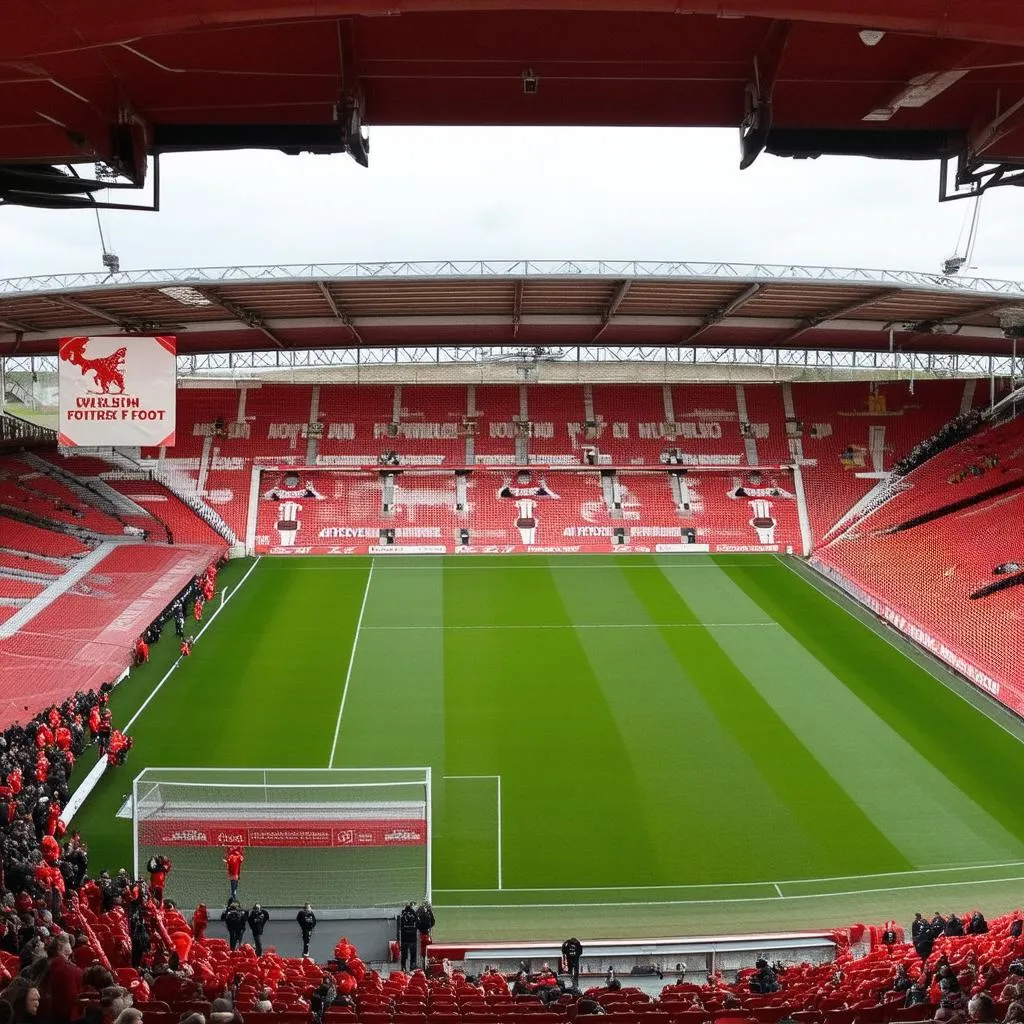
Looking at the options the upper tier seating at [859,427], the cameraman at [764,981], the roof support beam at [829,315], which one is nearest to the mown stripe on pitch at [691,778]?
the cameraman at [764,981]

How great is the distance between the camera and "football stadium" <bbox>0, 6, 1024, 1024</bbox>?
5.49m

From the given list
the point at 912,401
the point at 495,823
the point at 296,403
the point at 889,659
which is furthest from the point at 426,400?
the point at 495,823

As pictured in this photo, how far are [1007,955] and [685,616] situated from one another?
18.6 m

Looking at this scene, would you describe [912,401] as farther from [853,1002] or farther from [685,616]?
[853,1002]

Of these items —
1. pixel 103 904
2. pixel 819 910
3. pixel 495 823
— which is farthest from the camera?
pixel 495 823

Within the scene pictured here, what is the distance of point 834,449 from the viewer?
38188 millimetres

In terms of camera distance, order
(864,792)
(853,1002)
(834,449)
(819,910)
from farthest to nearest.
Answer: (834,449) < (864,792) < (819,910) < (853,1002)

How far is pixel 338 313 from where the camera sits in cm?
2995

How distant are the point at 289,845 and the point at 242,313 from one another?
65.5ft

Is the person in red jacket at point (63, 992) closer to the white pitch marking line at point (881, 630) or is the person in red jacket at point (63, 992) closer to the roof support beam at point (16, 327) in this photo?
the white pitch marking line at point (881, 630)

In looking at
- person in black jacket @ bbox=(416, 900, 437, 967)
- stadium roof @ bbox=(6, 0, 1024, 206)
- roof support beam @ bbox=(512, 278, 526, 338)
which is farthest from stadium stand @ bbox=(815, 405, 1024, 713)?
stadium roof @ bbox=(6, 0, 1024, 206)

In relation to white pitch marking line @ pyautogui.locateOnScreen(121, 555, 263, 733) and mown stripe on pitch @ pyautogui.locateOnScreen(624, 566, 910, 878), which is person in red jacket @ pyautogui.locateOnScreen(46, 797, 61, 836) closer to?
white pitch marking line @ pyautogui.locateOnScreen(121, 555, 263, 733)

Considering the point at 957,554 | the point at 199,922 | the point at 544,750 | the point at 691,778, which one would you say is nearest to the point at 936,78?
the point at 199,922

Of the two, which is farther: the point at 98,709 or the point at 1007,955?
the point at 98,709
